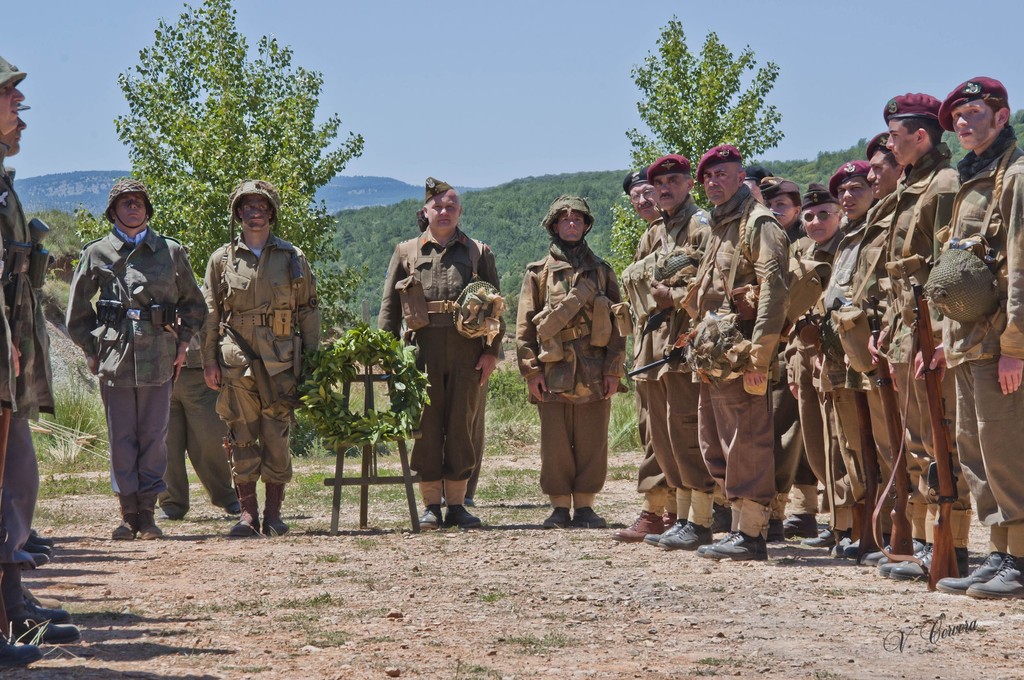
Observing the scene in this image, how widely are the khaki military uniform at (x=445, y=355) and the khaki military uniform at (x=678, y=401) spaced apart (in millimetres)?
1502

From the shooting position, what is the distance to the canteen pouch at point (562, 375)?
9.72 meters

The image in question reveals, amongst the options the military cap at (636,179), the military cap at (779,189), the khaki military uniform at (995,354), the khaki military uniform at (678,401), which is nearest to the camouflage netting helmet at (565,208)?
the military cap at (636,179)

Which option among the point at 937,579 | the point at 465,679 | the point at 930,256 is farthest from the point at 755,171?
the point at 465,679

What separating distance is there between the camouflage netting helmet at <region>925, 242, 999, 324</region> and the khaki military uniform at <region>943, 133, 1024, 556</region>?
0.06 metres

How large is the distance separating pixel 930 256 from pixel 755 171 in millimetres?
3635

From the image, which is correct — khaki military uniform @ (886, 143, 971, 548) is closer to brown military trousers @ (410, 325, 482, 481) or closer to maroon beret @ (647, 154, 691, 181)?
maroon beret @ (647, 154, 691, 181)

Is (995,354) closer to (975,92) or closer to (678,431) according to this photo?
(975,92)

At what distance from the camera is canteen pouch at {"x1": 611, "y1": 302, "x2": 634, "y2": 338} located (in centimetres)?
972

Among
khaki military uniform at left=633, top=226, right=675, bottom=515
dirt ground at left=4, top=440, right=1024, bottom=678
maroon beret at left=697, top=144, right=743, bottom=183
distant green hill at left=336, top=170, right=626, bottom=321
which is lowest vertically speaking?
dirt ground at left=4, top=440, right=1024, bottom=678

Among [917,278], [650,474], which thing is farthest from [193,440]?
[917,278]

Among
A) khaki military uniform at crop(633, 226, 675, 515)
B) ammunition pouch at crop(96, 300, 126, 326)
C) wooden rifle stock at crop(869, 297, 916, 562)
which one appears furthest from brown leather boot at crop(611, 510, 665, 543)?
ammunition pouch at crop(96, 300, 126, 326)

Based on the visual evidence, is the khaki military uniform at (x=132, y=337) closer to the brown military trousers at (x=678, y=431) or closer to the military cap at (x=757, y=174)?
the brown military trousers at (x=678, y=431)

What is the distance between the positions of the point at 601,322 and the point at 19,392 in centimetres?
506

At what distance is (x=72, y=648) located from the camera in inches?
214
